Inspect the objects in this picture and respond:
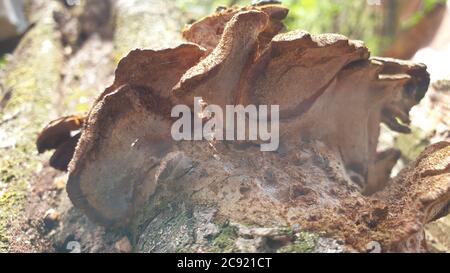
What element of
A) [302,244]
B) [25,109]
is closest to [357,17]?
[25,109]

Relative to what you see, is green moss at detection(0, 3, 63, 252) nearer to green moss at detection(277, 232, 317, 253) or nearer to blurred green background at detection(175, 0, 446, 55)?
green moss at detection(277, 232, 317, 253)

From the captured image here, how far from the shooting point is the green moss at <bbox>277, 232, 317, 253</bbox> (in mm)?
2311

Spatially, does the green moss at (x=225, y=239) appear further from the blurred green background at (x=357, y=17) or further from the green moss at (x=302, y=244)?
the blurred green background at (x=357, y=17)

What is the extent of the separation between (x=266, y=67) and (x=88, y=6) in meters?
3.45

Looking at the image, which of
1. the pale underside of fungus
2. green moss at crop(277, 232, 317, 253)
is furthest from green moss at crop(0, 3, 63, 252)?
green moss at crop(277, 232, 317, 253)

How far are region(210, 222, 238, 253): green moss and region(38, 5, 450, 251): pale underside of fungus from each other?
0.23ft

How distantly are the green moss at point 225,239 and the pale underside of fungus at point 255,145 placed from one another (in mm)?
71

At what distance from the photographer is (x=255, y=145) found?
2947mm

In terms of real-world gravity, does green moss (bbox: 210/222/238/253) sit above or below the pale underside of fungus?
below

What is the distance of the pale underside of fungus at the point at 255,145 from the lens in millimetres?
2498
